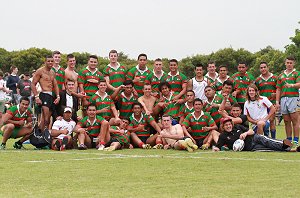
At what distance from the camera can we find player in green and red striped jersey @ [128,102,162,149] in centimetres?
1408

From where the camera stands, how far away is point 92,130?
1384 cm

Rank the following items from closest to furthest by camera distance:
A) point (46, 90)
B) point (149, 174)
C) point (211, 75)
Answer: point (149, 174), point (46, 90), point (211, 75)

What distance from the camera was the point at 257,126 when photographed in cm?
1363

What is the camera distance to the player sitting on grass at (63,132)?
13.2 meters

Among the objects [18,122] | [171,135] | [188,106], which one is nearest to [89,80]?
[18,122]

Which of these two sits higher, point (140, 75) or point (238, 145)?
point (140, 75)

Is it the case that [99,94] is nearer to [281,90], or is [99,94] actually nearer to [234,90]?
[234,90]

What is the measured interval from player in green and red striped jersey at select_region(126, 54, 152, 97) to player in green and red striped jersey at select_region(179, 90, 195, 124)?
120 cm

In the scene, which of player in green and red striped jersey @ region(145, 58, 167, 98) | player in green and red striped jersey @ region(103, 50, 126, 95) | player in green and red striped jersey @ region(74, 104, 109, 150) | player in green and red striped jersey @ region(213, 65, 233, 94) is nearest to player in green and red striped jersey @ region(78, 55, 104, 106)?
player in green and red striped jersey @ region(103, 50, 126, 95)

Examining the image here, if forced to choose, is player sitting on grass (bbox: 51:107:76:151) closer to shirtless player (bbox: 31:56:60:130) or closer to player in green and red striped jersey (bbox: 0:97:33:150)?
player in green and red striped jersey (bbox: 0:97:33:150)

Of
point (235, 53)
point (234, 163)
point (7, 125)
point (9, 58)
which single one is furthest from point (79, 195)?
point (9, 58)

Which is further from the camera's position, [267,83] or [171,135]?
[267,83]

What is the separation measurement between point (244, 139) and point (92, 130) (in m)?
3.32

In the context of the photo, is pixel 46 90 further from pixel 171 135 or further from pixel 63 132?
pixel 171 135
